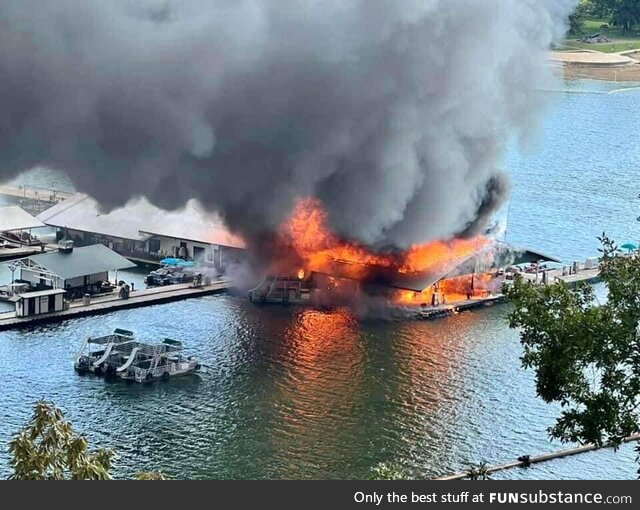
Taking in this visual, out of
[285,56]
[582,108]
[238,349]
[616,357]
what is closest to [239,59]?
[285,56]

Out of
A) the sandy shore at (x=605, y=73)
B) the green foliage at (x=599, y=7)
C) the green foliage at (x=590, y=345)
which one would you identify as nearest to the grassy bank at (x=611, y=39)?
the green foliage at (x=599, y=7)

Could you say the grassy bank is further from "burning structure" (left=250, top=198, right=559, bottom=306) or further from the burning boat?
the burning boat

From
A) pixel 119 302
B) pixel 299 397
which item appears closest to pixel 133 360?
pixel 299 397

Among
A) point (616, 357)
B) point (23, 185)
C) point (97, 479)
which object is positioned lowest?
point (97, 479)

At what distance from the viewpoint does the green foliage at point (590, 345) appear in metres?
19.5

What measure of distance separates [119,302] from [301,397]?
9693mm

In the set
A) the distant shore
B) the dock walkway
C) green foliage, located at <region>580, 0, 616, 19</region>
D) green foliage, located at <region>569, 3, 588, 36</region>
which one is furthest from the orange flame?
green foliage, located at <region>580, 0, 616, 19</region>

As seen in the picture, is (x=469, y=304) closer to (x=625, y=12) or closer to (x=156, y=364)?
(x=156, y=364)

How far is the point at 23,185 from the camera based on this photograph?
58438mm

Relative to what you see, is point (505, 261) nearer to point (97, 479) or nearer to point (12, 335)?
point (12, 335)

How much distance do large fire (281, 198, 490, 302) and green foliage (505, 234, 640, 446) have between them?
22703mm

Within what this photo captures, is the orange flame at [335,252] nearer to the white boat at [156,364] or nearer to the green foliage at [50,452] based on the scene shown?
the white boat at [156,364]

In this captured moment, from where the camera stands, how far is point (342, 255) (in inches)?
1726

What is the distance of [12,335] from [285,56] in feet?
28.9
